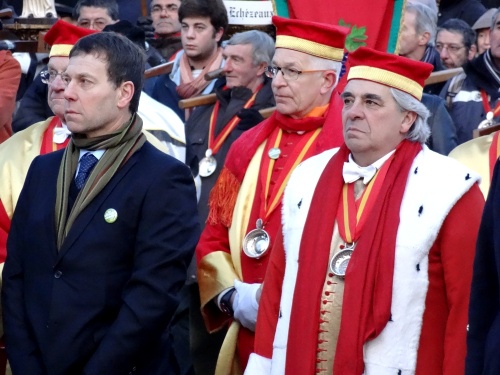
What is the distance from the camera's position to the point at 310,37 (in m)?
6.88

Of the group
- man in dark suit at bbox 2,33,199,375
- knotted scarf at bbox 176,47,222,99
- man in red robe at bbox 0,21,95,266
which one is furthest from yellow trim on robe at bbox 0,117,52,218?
knotted scarf at bbox 176,47,222,99

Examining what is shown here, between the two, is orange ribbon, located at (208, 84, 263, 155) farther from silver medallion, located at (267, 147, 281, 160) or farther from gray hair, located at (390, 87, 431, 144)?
gray hair, located at (390, 87, 431, 144)

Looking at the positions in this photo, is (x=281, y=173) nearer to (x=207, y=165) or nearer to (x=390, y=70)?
(x=390, y=70)

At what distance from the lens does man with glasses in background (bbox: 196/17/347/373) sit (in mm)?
6730

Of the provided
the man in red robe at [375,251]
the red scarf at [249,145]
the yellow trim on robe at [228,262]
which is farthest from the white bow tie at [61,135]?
the man in red robe at [375,251]

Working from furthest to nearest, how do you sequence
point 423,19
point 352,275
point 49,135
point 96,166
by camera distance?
point 423,19 < point 49,135 < point 96,166 < point 352,275

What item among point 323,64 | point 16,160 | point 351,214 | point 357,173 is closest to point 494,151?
point 323,64

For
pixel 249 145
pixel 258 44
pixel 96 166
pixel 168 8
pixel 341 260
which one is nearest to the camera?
pixel 341 260

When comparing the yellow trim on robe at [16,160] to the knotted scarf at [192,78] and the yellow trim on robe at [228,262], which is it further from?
the knotted scarf at [192,78]

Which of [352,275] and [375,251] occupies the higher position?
[375,251]

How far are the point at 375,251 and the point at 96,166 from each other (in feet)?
4.26

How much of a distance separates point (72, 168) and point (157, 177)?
15.4 inches

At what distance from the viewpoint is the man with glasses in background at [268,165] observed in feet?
22.1

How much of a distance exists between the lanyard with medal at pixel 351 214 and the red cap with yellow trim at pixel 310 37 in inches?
55.8
